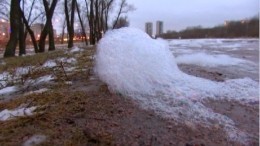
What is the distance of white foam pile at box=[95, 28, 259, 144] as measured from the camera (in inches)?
157

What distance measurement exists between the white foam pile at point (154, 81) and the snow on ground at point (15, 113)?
98 centimetres

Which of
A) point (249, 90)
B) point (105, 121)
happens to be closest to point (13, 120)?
point (105, 121)

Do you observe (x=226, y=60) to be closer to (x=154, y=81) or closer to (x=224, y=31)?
(x=154, y=81)

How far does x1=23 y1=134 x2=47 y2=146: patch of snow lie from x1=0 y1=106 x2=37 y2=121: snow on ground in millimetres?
630

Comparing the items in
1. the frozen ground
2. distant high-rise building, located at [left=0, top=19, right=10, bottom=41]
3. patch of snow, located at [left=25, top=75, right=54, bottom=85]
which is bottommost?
the frozen ground

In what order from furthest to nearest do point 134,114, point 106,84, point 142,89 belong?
point 106,84, point 142,89, point 134,114

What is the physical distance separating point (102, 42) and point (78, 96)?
2.62 feet

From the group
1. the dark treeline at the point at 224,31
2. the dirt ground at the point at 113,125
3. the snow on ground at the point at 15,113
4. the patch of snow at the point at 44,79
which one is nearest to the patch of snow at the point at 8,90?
the patch of snow at the point at 44,79

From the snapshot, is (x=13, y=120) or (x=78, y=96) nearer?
(x=13, y=120)

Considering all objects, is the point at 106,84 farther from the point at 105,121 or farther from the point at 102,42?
the point at 105,121

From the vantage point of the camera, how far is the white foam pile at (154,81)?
3.98m

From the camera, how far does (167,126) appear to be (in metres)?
3.52

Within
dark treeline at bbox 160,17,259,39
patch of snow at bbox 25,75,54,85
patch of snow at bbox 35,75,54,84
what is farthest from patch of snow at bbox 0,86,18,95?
dark treeline at bbox 160,17,259,39

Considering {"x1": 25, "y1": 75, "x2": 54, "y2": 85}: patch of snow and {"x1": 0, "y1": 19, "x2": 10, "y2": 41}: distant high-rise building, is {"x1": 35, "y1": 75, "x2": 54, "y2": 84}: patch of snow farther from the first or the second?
{"x1": 0, "y1": 19, "x2": 10, "y2": 41}: distant high-rise building
